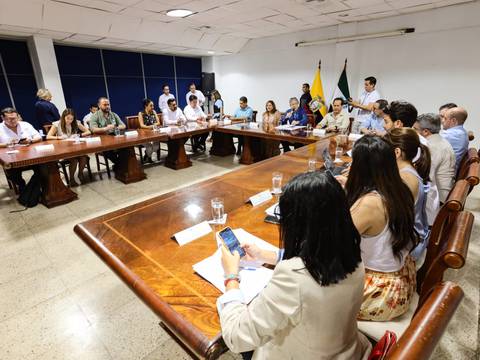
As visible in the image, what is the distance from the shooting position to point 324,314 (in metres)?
0.65

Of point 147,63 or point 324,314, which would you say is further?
point 147,63

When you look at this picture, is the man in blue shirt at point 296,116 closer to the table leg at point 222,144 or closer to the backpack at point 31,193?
the table leg at point 222,144

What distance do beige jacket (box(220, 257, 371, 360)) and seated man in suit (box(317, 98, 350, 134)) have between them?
388cm

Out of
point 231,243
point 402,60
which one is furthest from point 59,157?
point 402,60

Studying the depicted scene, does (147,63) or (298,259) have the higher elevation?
(147,63)

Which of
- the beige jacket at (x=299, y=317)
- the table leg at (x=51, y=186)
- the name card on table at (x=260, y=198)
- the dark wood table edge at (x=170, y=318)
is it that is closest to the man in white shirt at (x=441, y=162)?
the name card on table at (x=260, y=198)

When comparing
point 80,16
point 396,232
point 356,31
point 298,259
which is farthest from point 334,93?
point 298,259

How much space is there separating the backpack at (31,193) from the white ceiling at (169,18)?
263 cm

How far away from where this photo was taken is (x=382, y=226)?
1050 mm

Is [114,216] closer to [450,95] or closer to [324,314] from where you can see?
[324,314]

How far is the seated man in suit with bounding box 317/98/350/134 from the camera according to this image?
167 inches

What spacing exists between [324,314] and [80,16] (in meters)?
5.75

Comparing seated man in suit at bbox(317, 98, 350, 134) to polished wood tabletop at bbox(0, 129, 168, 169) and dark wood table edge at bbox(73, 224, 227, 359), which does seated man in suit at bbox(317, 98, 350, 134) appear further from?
dark wood table edge at bbox(73, 224, 227, 359)

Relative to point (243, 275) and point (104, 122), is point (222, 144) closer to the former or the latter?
point (104, 122)
